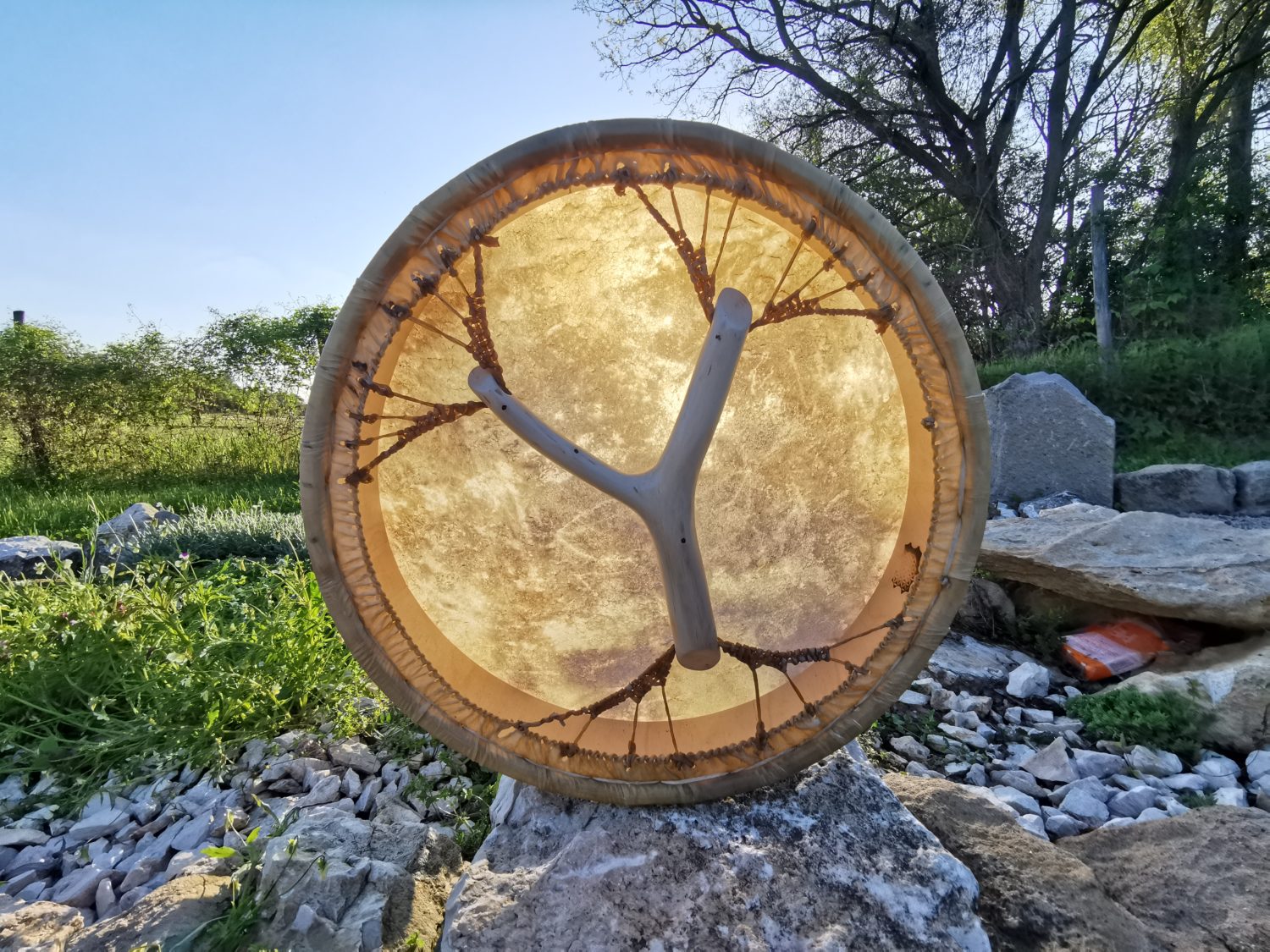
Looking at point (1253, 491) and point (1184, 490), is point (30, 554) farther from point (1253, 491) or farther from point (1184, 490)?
point (1253, 491)

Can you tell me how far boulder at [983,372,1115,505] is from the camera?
5094 mm

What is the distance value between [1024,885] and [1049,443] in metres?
4.52

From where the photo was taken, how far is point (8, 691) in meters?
2.24

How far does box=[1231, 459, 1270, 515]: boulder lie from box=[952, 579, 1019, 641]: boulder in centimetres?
269

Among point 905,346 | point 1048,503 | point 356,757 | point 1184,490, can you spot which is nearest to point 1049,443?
point 1048,503

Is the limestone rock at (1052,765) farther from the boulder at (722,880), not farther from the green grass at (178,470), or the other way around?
the green grass at (178,470)

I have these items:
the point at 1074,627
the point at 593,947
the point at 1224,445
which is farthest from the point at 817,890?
the point at 1224,445

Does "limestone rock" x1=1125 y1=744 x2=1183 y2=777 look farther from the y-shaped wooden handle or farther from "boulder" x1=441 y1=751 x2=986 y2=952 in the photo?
the y-shaped wooden handle

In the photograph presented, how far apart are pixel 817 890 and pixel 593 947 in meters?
0.38

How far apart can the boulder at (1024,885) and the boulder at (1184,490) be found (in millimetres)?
4114

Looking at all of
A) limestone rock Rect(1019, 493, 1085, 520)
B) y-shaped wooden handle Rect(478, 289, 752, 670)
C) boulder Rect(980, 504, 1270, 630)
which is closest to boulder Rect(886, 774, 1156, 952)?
y-shaped wooden handle Rect(478, 289, 752, 670)

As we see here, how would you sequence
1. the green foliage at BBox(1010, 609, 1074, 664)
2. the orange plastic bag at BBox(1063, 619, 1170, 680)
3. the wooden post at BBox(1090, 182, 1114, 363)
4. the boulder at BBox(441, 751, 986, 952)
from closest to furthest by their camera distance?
the boulder at BBox(441, 751, 986, 952), the orange plastic bag at BBox(1063, 619, 1170, 680), the green foliage at BBox(1010, 609, 1074, 664), the wooden post at BBox(1090, 182, 1114, 363)

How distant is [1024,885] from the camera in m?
1.34

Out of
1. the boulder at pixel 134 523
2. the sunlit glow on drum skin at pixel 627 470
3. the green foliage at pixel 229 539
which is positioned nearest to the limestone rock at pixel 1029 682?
the sunlit glow on drum skin at pixel 627 470
